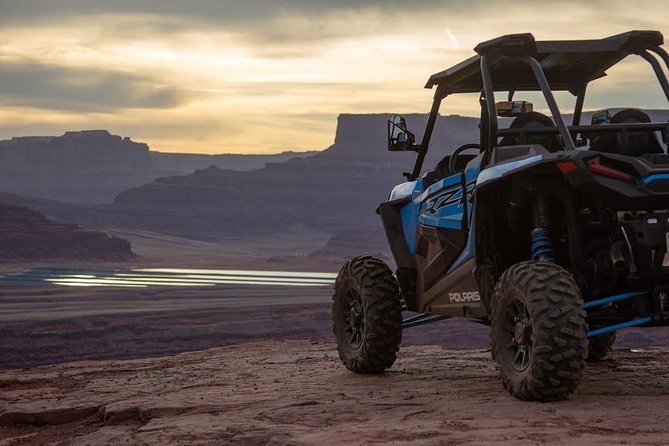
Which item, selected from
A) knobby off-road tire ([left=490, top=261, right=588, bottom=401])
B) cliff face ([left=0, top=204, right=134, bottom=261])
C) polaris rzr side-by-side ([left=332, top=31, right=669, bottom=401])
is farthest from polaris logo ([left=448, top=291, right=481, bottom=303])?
cliff face ([left=0, top=204, right=134, bottom=261])

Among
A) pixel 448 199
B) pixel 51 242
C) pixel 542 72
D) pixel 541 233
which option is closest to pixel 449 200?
pixel 448 199

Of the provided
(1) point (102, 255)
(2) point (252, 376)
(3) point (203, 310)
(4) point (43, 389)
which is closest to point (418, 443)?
(2) point (252, 376)

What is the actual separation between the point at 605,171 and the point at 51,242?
13456 centimetres

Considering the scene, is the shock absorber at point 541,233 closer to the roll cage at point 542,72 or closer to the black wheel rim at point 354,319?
the roll cage at point 542,72

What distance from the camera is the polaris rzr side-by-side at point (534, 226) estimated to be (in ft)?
21.9

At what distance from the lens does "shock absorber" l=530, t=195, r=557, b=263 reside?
23.8 feet

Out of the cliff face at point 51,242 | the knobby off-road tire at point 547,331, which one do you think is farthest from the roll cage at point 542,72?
the cliff face at point 51,242

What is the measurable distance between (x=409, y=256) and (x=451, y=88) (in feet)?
4.68

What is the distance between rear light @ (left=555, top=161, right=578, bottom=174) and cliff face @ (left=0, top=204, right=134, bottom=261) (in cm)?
13100

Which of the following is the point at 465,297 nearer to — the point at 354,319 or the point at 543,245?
the point at 543,245

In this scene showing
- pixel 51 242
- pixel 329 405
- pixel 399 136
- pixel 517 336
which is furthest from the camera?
pixel 51 242

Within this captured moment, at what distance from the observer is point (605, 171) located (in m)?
6.61

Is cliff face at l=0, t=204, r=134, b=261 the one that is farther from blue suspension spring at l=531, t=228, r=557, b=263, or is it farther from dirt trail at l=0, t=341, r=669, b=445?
blue suspension spring at l=531, t=228, r=557, b=263

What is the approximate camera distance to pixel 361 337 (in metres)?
9.71
